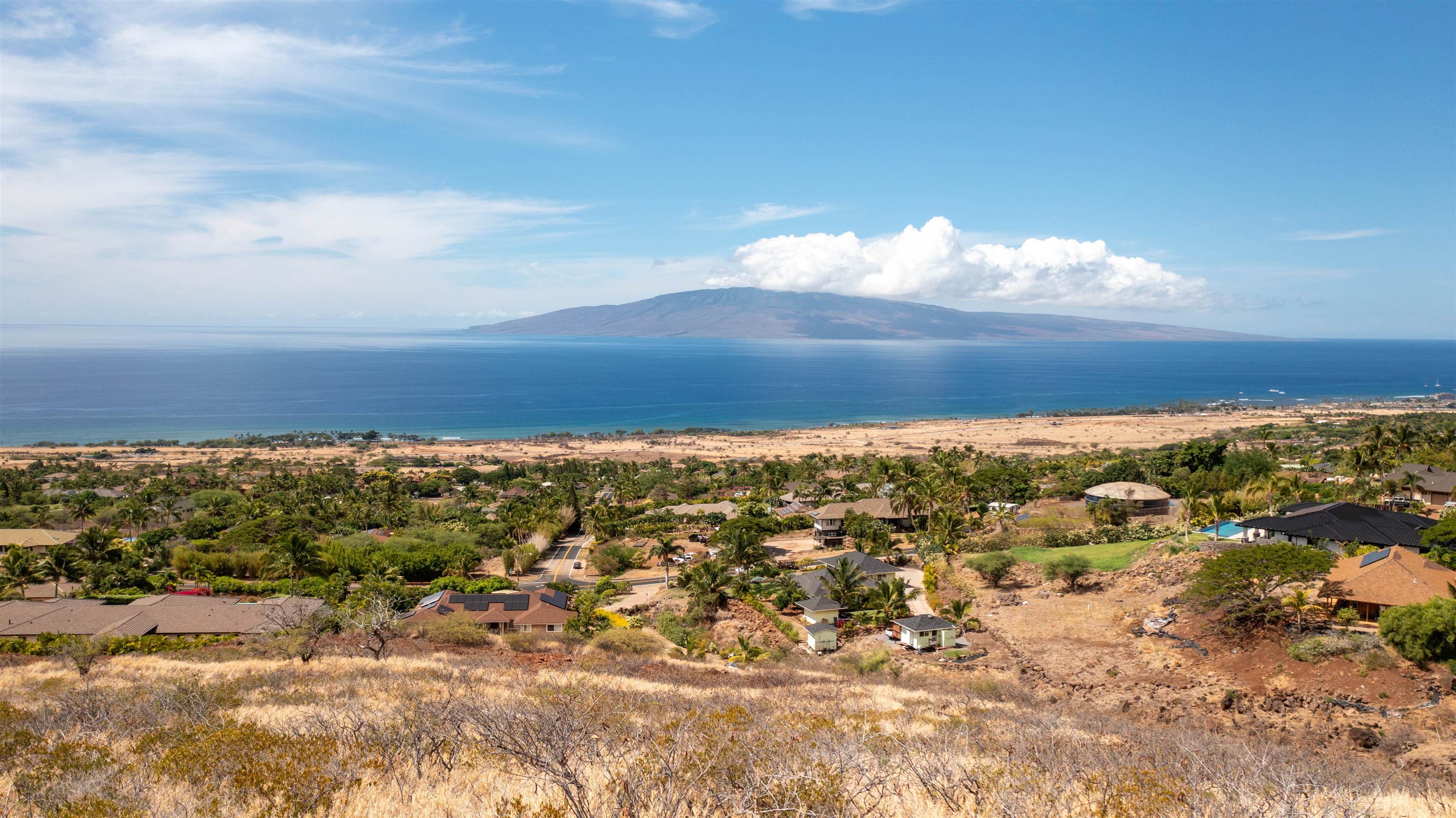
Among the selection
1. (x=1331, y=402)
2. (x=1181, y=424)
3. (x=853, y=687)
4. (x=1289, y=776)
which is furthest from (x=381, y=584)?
(x=1331, y=402)

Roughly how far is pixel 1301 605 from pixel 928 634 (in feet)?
34.8

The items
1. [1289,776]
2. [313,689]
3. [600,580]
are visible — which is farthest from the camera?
[600,580]

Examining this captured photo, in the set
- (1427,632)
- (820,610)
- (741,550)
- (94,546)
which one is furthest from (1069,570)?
(94,546)

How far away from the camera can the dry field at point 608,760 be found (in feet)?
23.1

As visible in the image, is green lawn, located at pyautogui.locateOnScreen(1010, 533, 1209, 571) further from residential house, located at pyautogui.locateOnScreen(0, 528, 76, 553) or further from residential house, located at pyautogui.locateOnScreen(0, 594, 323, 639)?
residential house, located at pyautogui.locateOnScreen(0, 528, 76, 553)

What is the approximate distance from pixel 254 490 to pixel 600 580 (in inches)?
1490

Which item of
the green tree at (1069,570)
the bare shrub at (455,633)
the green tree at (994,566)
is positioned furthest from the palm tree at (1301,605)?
the bare shrub at (455,633)

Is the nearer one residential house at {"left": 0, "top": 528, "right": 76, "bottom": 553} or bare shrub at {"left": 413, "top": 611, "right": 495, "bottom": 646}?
bare shrub at {"left": 413, "top": 611, "right": 495, "bottom": 646}

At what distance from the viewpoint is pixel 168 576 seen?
1368 inches

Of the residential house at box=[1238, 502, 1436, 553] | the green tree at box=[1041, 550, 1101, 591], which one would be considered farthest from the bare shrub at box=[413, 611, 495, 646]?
the residential house at box=[1238, 502, 1436, 553]

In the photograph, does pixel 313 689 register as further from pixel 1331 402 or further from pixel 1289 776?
pixel 1331 402

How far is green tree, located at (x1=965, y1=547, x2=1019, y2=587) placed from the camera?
3334cm

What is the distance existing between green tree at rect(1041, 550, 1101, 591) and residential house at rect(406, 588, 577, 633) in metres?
20.0

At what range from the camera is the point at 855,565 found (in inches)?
1303
